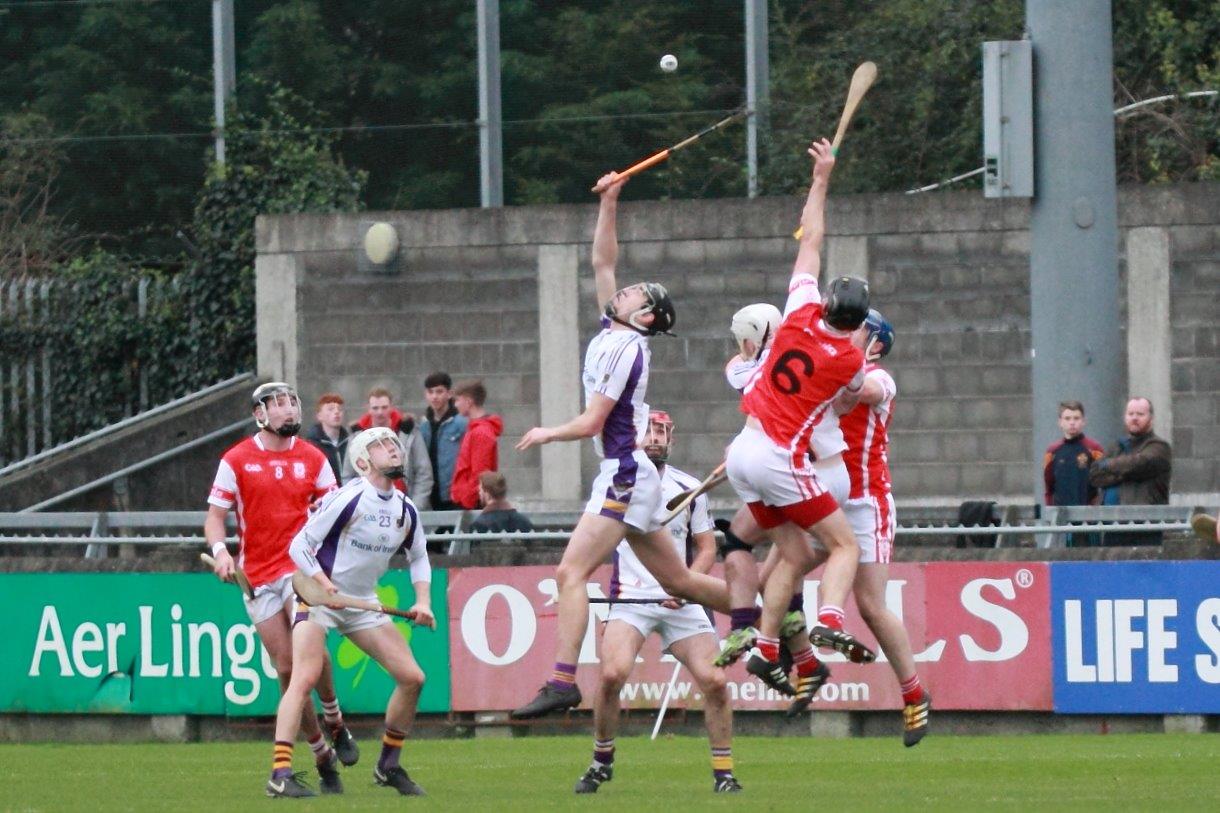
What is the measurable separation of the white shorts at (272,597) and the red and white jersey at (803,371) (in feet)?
10.6

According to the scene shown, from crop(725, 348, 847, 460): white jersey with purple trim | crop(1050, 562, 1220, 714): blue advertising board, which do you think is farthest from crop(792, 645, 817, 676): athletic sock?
crop(1050, 562, 1220, 714): blue advertising board

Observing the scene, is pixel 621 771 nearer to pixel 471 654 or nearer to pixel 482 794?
pixel 482 794

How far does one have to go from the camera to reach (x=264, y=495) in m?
14.0

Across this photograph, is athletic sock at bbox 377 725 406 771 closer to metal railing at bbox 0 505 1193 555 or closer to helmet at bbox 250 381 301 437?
helmet at bbox 250 381 301 437

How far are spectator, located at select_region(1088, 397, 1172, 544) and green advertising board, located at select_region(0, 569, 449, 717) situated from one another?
4628 mm

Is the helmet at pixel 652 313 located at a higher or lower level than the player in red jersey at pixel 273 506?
higher

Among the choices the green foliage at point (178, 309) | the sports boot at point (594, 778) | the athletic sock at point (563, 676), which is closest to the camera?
the athletic sock at point (563, 676)

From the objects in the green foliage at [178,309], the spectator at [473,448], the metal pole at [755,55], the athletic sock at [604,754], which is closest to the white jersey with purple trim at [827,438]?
the athletic sock at [604,754]

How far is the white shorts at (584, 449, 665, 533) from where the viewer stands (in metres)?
12.1

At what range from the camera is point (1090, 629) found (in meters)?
16.2

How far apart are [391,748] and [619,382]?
2386 mm

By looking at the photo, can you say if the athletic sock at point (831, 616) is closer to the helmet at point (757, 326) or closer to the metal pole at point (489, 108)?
the helmet at point (757, 326)

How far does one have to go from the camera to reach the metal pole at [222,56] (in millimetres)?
27016

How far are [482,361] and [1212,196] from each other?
258 inches
